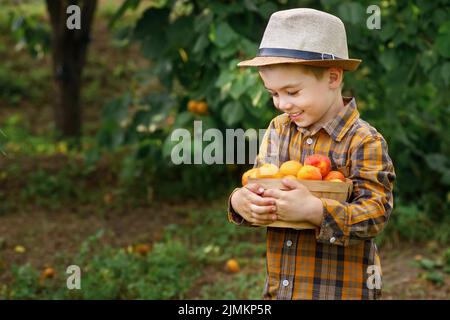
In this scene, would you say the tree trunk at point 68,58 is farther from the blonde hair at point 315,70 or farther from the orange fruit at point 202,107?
the blonde hair at point 315,70

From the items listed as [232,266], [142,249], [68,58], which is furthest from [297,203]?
[68,58]

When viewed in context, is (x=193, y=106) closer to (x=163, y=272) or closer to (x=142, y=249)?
(x=142, y=249)

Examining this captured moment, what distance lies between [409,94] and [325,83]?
121 inches

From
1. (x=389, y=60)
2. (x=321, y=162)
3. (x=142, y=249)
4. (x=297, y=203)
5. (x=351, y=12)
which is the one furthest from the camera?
(x=142, y=249)

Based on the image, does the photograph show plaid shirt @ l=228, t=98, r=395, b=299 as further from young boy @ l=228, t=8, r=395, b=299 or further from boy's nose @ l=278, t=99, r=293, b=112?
boy's nose @ l=278, t=99, r=293, b=112

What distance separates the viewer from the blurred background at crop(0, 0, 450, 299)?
3768mm

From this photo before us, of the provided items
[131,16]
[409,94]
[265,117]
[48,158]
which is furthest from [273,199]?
[131,16]

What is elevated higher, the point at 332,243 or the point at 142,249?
the point at 332,243

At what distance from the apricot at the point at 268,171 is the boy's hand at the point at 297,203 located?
0.27 feet

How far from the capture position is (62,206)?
17.4 feet

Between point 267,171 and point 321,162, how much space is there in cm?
15

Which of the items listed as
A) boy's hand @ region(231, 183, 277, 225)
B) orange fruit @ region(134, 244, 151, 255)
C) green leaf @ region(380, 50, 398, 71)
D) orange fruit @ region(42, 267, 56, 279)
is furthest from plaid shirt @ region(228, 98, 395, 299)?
orange fruit @ region(134, 244, 151, 255)

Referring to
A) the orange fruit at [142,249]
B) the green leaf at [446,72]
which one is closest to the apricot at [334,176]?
the green leaf at [446,72]

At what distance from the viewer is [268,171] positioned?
1946mm
